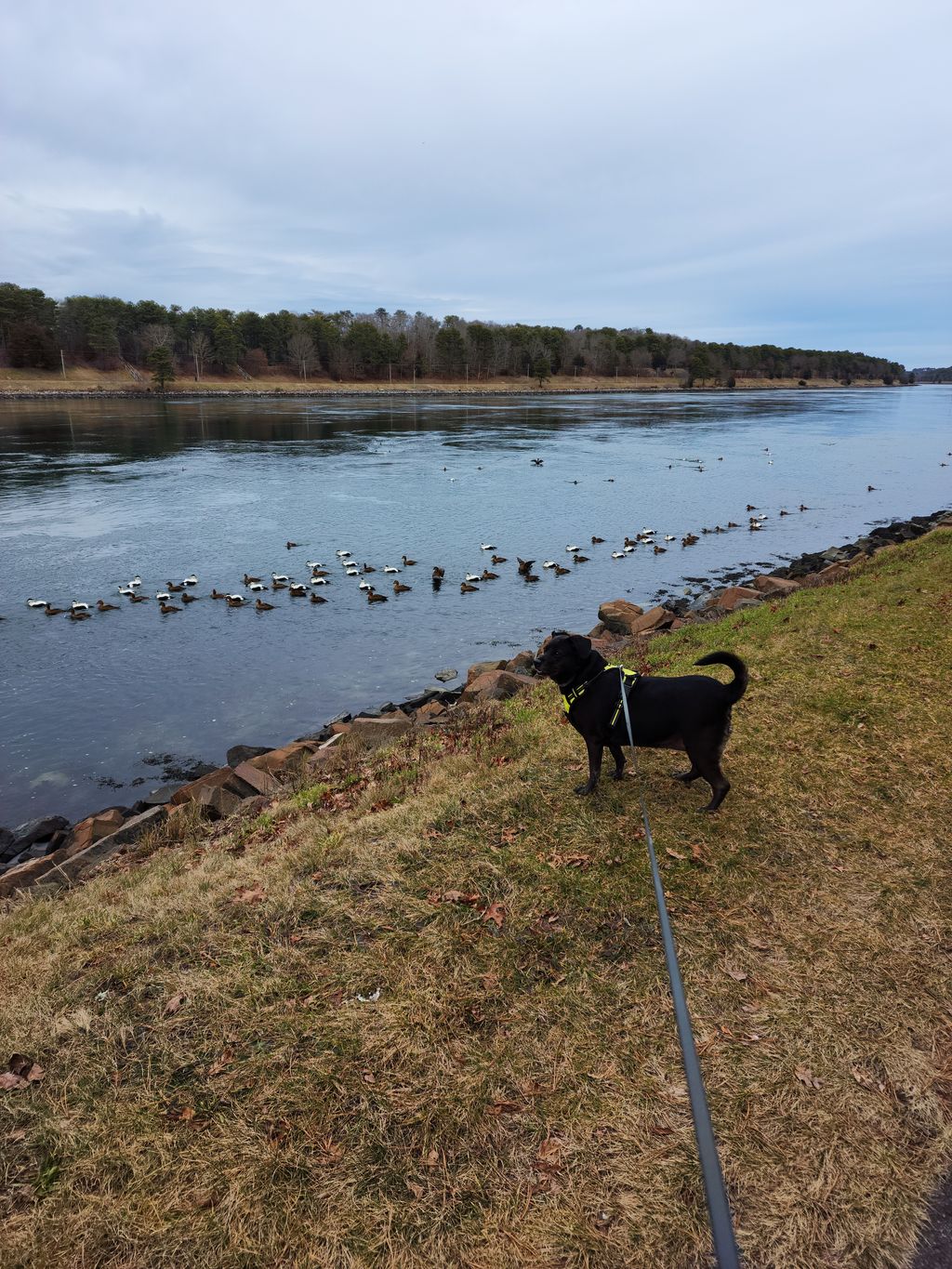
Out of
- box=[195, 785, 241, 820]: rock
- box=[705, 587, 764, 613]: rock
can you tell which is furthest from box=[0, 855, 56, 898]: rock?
box=[705, 587, 764, 613]: rock

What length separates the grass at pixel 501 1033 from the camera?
2.89m

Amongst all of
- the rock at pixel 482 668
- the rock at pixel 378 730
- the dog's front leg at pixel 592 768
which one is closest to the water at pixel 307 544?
the rock at pixel 482 668

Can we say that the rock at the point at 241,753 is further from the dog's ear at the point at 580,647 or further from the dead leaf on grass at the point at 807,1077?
the dead leaf on grass at the point at 807,1077

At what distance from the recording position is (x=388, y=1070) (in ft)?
11.6

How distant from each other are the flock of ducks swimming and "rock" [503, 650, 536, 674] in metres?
5.82

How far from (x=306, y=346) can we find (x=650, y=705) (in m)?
122

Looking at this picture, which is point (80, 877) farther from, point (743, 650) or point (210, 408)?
point (210, 408)

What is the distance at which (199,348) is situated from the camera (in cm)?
10494

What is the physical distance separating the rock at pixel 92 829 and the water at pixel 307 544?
1003 mm

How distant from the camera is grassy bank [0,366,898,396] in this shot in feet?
299

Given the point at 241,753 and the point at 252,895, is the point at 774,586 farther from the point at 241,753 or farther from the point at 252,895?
the point at 252,895

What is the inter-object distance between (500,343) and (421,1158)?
450ft

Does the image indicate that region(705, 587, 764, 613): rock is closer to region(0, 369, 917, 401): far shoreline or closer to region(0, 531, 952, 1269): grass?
region(0, 531, 952, 1269): grass

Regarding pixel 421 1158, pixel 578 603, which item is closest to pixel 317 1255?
pixel 421 1158
